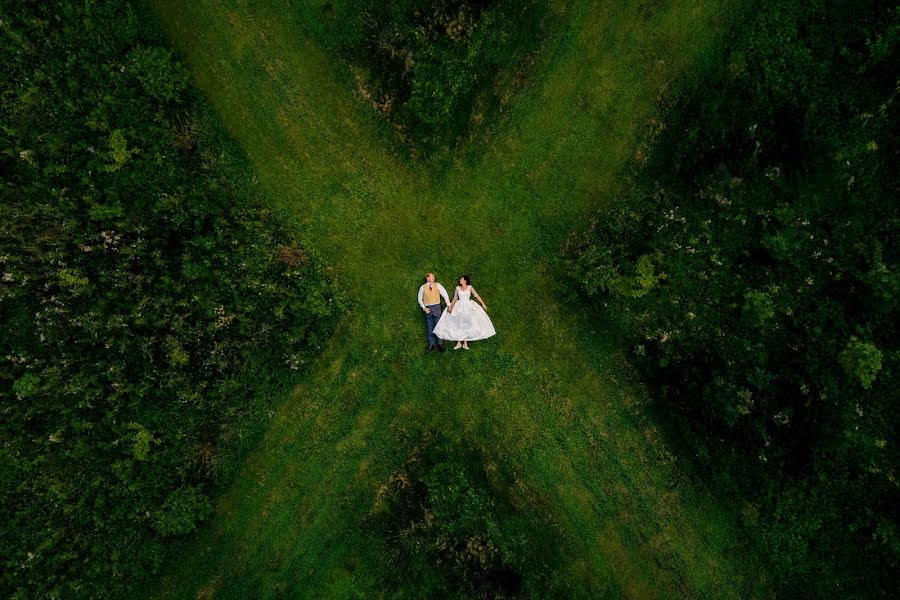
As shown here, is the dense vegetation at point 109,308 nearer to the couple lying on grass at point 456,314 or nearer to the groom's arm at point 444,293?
the couple lying on grass at point 456,314

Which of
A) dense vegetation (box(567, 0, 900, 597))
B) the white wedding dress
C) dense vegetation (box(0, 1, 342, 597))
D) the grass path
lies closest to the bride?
the white wedding dress

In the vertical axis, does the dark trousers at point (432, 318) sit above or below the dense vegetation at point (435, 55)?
below

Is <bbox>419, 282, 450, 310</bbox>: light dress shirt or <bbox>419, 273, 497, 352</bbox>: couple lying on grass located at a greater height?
<bbox>419, 282, 450, 310</bbox>: light dress shirt

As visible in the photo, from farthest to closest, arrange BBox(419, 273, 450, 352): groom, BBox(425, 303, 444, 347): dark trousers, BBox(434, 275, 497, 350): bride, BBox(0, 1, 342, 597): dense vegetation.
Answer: BBox(425, 303, 444, 347): dark trousers, BBox(419, 273, 450, 352): groom, BBox(434, 275, 497, 350): bride, BBox(0, 1, 342, 597): dense vegetation

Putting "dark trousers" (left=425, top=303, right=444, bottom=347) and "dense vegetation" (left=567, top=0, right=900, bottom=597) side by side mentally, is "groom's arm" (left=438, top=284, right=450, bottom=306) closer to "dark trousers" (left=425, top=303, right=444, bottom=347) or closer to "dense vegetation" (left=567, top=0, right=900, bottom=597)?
"dark trousers" (left=425, top=303, right=444, bottom=347)

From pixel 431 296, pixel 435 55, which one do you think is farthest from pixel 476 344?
pixel 435 55

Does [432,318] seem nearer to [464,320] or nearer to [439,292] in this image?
[439,292]

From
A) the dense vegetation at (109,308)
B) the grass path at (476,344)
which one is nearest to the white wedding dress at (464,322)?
the grass path at (476,344)
